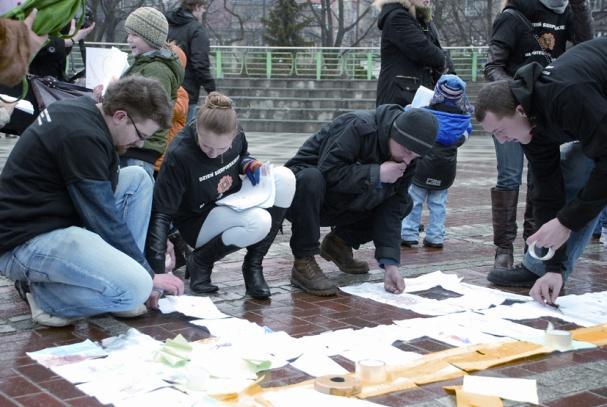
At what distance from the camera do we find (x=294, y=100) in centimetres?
2348

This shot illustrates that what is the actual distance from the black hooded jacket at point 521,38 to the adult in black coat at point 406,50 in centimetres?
60

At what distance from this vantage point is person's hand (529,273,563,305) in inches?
178

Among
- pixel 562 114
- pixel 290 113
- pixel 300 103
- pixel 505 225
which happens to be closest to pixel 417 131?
pixel 562 114

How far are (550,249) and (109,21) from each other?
1235 inches

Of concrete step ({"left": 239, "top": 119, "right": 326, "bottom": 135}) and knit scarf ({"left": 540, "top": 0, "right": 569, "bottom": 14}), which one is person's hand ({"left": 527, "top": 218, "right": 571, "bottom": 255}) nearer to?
knit scarf ({"left": 540, "top": 0, "right": 569, "bottom": 14})

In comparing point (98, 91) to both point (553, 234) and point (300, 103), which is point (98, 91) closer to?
point (553, 234)

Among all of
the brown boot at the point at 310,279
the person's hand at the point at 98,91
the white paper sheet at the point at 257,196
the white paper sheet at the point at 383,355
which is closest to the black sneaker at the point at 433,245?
the brown boot at the point at 310,279

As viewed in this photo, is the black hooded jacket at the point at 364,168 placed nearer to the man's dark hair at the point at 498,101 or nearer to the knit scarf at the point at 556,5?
the man's dark hair at the point at 498,101

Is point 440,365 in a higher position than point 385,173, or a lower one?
lower

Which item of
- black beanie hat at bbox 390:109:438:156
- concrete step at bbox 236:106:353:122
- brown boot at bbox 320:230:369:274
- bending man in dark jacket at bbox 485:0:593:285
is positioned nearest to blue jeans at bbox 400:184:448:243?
bending man in dark jacket at bbox 485:0:593:285

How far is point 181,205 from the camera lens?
477 centimetres

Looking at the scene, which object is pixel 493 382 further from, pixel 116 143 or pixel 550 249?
pixel 116 143

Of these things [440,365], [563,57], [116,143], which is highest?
[563,57]

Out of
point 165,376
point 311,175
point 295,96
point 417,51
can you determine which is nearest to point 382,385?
point 165,376
